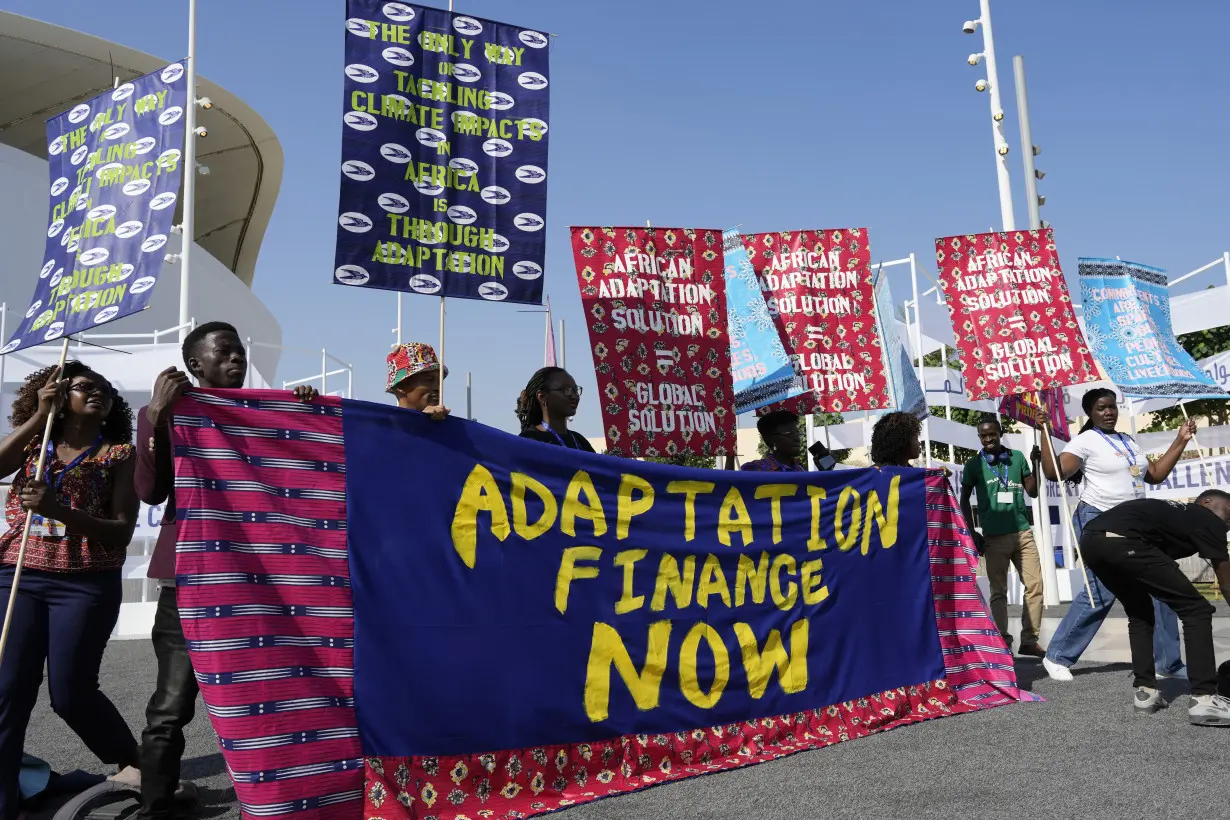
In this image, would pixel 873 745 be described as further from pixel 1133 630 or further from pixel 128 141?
pixel 128 141

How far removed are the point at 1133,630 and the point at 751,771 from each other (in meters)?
2.47

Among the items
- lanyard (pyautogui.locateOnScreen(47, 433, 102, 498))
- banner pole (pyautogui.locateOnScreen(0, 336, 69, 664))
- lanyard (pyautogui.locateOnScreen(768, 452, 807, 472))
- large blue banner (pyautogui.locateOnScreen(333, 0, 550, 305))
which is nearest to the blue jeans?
lanyard (pyautogui.locateOnScreen(768, 452, 807, 472))

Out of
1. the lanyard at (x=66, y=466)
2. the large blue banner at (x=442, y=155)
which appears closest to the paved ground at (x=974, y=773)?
the lanyard at (x=66, y=466)

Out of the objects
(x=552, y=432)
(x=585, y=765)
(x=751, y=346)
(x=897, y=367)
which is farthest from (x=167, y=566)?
(x=897, y=367)

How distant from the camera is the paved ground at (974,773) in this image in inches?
150

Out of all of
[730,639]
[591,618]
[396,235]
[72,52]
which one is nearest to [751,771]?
[730,639]

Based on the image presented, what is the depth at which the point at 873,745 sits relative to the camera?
4984mm

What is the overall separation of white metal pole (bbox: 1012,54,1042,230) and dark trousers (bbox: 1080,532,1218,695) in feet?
31.9

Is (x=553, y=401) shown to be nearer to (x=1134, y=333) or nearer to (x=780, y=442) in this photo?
(x=780, y=442)

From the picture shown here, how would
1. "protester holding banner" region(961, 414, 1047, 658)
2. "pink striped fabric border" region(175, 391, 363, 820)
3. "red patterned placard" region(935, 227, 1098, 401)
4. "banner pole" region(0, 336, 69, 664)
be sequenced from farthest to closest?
"red patterned placard" region(935, 227, 1098, 401) → "protester holding banner" region(961, 414, 1047, 658) → "banner pole" region(0, 336, 69, 664) → "pink striped fabric border" region(175, 391, 363, 820)

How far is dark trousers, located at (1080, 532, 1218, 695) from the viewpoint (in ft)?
17.1

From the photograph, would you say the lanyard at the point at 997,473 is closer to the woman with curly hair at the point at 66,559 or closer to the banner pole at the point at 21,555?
the woman with curly hair at the point at 66,559

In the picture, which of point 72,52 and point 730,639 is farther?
point 72,52

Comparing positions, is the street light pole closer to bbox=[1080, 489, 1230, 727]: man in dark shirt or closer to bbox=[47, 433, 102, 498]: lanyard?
Result: bbox=[1080, 489, 1230, 727]: man in dark shirt
